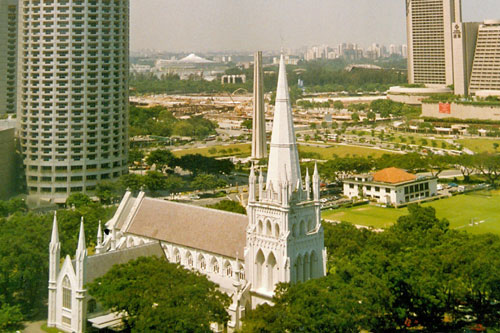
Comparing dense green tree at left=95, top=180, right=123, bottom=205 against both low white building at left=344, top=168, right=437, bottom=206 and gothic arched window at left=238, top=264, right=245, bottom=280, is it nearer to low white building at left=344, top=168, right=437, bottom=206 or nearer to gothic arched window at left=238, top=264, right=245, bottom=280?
low white building at left=344, top=168, right=437, bottom=206

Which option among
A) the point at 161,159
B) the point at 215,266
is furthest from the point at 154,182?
the point at 215,266

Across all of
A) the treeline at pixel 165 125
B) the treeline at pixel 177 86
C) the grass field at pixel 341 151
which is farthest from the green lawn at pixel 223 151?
the treeline at pixel 177 86

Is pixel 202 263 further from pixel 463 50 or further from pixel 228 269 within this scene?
pixel 463 50

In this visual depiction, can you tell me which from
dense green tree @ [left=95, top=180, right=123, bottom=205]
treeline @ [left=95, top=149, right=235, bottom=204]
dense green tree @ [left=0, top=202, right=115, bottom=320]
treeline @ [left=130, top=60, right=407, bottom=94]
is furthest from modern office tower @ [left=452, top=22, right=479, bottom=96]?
dense green tree @ [left=0, top=202, right=115, bottom=320]

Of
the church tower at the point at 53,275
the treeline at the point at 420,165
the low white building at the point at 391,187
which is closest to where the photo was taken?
the church tower at the point at 53,275

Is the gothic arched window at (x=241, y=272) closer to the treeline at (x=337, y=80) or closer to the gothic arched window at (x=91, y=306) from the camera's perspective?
the gothic arched window at (x=91, y=306)

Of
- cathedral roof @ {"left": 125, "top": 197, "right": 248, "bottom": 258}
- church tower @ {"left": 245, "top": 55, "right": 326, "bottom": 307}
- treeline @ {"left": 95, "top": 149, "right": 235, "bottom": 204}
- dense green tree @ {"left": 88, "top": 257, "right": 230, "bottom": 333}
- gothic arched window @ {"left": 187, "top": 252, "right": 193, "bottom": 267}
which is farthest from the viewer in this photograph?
treeline @ {"left": 95, "top": 149, "right": 235, "bottom": 204}
